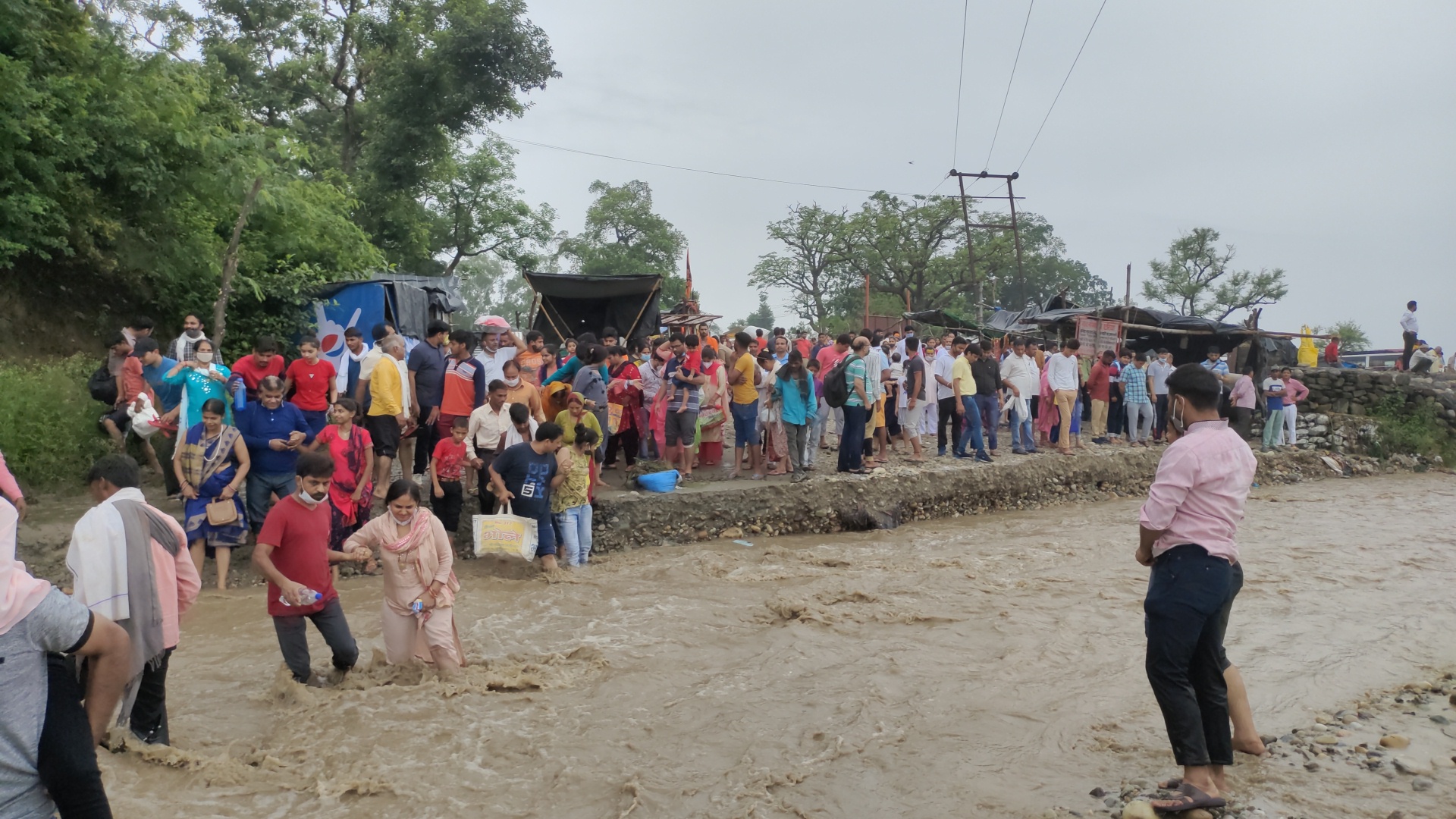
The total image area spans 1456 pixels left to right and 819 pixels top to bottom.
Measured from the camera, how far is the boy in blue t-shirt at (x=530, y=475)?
8375 mm

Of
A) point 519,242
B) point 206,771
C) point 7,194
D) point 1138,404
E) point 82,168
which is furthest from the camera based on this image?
point 519,242

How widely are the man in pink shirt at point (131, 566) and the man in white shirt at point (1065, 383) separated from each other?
486 inches

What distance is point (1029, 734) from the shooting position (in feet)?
18.2

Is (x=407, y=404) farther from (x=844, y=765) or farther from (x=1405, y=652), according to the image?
(x=1405, y=652)

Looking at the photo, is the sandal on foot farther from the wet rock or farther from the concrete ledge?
the concrete ledge

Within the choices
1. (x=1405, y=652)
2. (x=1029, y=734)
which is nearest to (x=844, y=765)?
(x=1029, y=734)

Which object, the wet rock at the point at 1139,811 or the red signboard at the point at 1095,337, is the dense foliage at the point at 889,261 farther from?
the wet rock at the point at 1139,811

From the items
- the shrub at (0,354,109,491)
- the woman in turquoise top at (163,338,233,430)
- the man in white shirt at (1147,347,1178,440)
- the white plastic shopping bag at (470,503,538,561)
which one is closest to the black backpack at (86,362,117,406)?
the shrub at (0,354,109,491)

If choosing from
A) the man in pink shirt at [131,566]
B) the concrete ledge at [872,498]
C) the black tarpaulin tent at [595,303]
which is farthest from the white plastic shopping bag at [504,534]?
the black tarpaulin tent at [595,303]

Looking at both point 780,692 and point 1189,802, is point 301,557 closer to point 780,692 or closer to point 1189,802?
point 780,692

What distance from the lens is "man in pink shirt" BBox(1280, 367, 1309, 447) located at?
17.9m

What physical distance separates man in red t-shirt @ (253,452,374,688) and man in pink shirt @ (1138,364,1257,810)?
4256 millimetres

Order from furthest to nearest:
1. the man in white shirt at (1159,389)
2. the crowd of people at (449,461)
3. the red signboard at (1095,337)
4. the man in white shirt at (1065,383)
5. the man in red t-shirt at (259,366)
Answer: the red signboard at (1095,337), the man in white shirt at (1159,389), the man in white shirt at (1065,383), the man in red t-shirt at (259,366), the crowd of people at (449,461)

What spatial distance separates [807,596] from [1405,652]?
462cm
